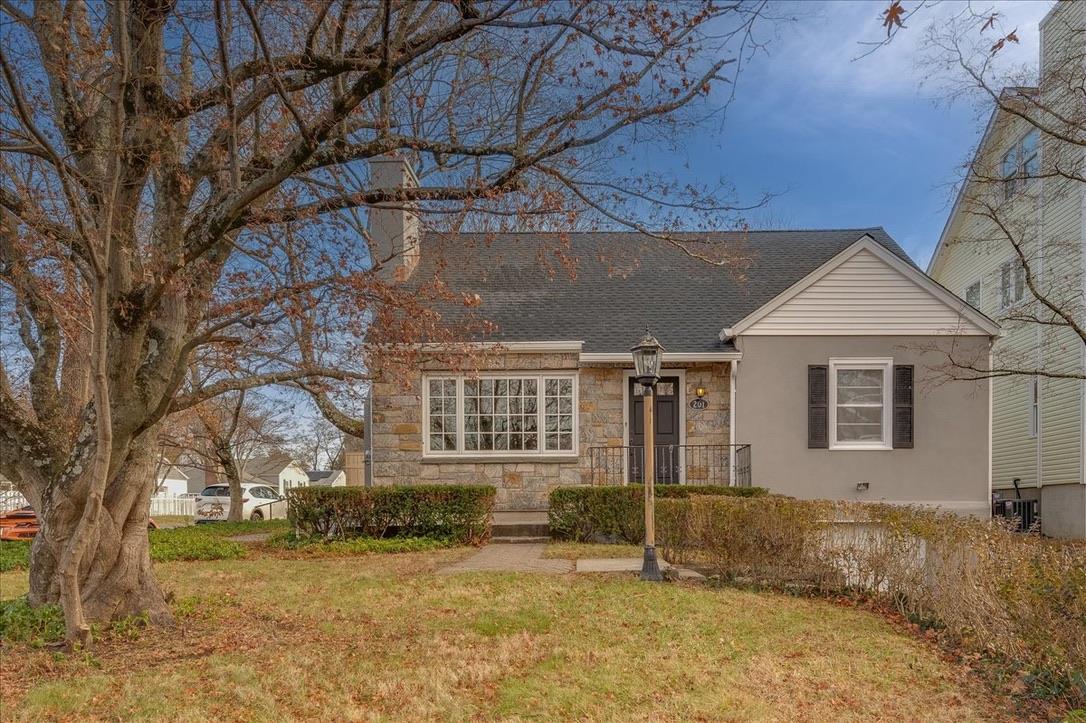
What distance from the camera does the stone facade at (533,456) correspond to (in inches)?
524

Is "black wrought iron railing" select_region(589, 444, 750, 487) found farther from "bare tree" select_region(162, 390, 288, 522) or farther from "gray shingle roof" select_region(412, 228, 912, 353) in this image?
"bare tree" select_region(162, 390, 288, 522)

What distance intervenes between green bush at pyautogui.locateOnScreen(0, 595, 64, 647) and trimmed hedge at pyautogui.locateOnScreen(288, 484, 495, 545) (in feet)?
17.6

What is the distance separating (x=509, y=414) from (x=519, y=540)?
2648 mm

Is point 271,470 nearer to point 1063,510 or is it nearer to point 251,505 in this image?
point 251,505

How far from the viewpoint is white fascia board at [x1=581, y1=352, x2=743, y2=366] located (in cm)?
1296

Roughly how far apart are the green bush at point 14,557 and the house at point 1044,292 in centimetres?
1552

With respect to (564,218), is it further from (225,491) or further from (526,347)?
(225,491)

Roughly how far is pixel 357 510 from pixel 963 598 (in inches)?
320

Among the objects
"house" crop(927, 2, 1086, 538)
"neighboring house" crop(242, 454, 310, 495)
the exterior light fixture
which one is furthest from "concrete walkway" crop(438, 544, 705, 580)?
"neighboring house" crop(242, 454, 310, 495)

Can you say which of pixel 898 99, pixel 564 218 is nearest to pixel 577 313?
pixel 898 99

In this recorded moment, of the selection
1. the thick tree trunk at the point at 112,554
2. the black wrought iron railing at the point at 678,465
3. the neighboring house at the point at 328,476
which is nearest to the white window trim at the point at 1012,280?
the black wrought iron railing at the point at 678,465

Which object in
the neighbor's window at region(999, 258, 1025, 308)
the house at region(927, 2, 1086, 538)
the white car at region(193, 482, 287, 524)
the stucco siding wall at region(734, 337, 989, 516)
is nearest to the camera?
the stucco siding wall at region(734, 337, 989, 516)

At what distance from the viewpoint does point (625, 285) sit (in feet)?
49.9

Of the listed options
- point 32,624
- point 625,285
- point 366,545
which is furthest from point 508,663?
point 625,285
